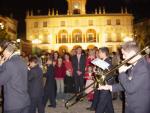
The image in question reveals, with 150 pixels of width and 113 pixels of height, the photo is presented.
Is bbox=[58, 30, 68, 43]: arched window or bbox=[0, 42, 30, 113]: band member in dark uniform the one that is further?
bbox=[58, 30, 68, 43]: arched window

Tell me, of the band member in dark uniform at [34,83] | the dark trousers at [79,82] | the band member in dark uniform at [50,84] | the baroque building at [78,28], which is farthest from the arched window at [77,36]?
the band member in dark uniform at [34,83]

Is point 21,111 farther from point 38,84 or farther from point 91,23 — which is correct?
point 91,23

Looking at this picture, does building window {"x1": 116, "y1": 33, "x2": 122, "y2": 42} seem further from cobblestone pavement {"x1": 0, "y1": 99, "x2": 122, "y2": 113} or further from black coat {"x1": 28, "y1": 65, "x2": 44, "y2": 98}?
black coat {"x1": 28, "y1": 65, "x2": 44, "y2": 98}

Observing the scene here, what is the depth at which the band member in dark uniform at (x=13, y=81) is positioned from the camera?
570 centimetres

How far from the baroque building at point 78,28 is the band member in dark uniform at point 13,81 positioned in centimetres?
7234

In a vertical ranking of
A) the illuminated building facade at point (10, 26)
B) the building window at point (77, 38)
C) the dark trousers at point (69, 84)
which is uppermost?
the illuminated building facade at point (10, 26)

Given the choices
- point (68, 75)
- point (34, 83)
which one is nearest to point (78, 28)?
point (68, 75)

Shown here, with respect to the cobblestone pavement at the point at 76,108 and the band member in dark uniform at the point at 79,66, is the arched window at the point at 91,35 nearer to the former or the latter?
the band member in dark uniform at the point at 79,66

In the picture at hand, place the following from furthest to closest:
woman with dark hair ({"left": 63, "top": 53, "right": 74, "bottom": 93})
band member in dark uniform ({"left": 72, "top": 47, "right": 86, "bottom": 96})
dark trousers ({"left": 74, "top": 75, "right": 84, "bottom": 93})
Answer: woman with dark hair ({"left": 63, "top": 53, "right": 74, "bottom": 93})
dark trousers ({"left": 74, "top": 75, "right": 84, "bottom": 93})
band member in dark uniform ({"left": 72, "top": 47, "right": 86, "bottom": 96})

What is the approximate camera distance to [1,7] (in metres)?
64.5

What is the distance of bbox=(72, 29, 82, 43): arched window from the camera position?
3127 inches

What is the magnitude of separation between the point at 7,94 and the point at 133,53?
2.16 metres

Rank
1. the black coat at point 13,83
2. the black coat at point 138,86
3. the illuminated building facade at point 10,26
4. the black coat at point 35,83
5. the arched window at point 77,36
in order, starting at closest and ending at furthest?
the black coat at point 138,86
the black coat at point 13,83
the black coat at point 35,83
the illuminated building facade at point 10,26
the arched window at point 77,36

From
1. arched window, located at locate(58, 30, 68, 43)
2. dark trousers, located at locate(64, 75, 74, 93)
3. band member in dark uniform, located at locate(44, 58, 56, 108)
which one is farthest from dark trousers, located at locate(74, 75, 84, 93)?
arched window, located at locate(58, 30, 68, 43)
